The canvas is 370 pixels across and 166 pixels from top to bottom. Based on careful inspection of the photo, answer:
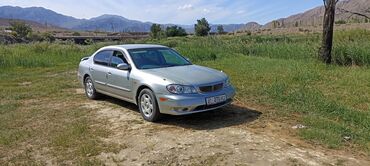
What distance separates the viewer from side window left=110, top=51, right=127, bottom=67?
7649mm

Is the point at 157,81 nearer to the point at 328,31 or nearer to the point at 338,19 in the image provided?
the point at 328,31

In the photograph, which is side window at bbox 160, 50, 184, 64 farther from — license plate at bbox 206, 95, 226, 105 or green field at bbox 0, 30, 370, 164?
green field at bbox 0, 30, 370, 164

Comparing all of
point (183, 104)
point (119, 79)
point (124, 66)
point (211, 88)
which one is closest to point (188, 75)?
point (211, 88)

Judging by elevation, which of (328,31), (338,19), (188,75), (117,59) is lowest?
(188,75)

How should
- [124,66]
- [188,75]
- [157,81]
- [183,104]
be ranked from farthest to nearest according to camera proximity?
[124,66] → [188,75] → [157,81] → [183,104]

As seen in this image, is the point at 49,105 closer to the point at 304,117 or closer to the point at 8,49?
the point at 304,117

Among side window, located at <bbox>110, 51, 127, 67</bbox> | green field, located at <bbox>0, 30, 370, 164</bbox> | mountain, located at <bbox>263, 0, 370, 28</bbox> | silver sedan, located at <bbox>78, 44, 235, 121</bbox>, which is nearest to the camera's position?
green field, located at <bbox>0, 30, 370, 164</bbox>

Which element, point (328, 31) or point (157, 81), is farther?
point (328, 31)

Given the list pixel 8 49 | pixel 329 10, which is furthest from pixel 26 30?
pixel 329 10

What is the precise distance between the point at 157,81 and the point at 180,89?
47cm

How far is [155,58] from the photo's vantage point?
25.1 feet

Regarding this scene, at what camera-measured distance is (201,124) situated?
6566 mm

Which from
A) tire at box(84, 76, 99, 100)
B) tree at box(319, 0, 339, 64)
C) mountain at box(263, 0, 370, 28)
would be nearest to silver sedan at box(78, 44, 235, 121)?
tire at box(84, 76, 99, 100)

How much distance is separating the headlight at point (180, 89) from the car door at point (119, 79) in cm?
112
